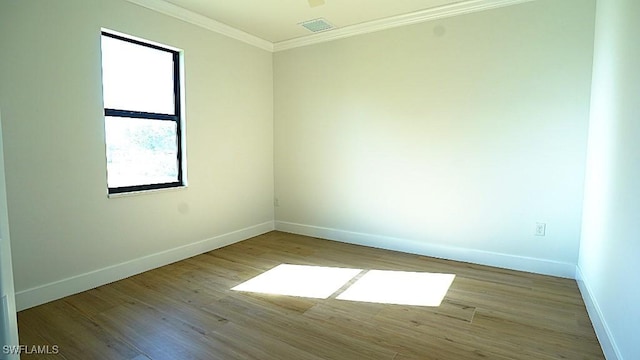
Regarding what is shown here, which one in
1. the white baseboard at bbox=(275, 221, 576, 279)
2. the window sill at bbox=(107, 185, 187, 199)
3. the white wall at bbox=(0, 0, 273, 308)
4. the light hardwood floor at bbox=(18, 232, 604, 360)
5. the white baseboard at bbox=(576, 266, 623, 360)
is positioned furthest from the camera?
the white baseboard at bbox=(275, 221, 576, 279)

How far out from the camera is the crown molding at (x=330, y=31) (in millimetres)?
A: 3326

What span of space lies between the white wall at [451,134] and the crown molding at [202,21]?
409 mm

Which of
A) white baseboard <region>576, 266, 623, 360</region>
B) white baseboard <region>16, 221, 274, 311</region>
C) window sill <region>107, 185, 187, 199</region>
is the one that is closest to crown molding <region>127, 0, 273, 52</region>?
window sill <region>107, 185, 187, 199</region>

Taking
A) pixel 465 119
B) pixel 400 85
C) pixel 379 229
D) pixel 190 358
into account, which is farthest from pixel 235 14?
pixel 190 358

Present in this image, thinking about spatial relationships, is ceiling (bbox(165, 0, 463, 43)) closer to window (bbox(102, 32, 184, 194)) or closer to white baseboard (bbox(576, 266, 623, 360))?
window (bbox(102, 32, 184, 194))

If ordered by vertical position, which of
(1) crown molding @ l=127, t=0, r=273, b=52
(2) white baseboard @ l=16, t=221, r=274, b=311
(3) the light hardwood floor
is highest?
(1) crown molding @ l=127, t=0, r=273, b=52

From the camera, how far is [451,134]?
3605 millimetres

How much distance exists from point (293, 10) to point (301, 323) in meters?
3.05

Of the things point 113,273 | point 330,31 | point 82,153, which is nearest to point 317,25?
point 330,31

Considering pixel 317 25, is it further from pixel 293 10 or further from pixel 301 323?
pixel 301 323

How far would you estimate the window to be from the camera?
310 cm

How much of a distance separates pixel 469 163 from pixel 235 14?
2969 mm

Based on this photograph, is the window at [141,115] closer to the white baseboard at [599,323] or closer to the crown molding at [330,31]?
the crown molding at [330,31]

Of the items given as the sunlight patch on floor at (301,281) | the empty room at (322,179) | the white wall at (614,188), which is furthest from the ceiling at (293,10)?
the sunlight patch on floor at (301,281)
